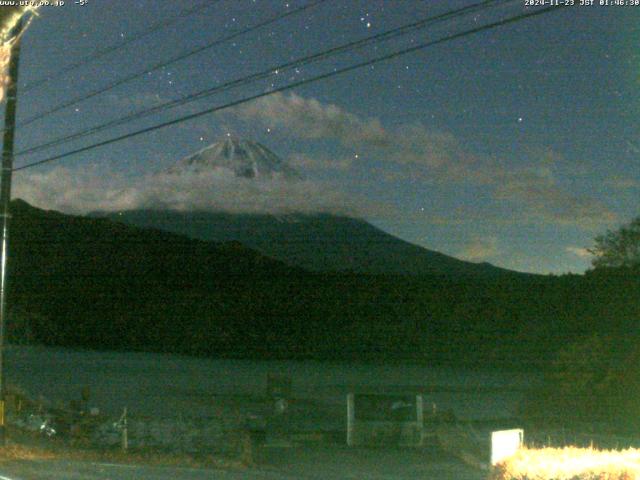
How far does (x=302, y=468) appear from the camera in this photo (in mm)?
18344

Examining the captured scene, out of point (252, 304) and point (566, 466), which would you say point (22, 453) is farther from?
point (252, 304)

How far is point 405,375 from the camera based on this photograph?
46.8 metres

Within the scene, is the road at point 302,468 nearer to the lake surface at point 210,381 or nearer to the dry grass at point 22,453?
the dry grass at point 22,453

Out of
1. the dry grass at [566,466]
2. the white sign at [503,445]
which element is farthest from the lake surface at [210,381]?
the dry grass at [566,466]

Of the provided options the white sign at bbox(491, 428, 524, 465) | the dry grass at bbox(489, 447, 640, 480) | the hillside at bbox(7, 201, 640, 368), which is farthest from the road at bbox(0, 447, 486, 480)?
the hillside at bbox(7, 201, 640, 368)

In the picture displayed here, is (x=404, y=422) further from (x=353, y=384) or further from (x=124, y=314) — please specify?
(x=124, y=314)

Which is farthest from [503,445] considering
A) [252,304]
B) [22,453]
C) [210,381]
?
[252,304]

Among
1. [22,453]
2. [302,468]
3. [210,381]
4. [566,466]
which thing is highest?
[210,381]

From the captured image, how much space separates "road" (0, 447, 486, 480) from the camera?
14055 millimetres

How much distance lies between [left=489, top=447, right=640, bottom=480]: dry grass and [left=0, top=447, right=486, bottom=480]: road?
14.4ft

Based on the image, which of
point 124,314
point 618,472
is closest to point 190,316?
point 124,314

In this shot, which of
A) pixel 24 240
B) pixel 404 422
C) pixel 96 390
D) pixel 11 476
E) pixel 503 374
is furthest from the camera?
pixel 24 240

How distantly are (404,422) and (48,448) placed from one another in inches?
375

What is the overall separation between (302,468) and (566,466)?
30.3 feet
